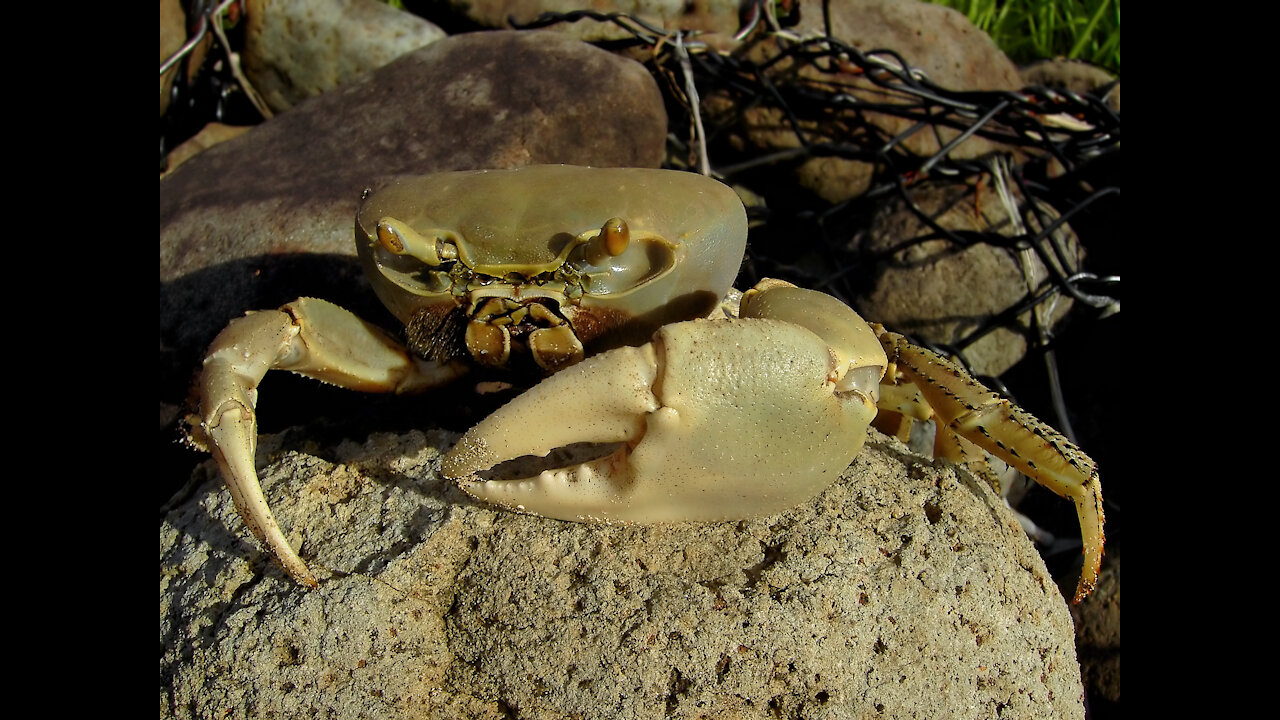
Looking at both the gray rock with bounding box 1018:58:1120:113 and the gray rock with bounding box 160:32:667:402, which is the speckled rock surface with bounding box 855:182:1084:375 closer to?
the gray rock with bounding box 160:32:667:402

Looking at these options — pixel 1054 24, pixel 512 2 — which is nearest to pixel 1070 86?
pixel 1054 24

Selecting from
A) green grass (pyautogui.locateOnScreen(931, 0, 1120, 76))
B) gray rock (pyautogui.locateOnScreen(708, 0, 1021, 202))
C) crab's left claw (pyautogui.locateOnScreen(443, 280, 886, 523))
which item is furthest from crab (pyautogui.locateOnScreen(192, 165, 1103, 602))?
green grass (pyautogui.locateOnScreen(931, 0, 1120, 76))

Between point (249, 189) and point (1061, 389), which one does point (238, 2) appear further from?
point (1061, 389)

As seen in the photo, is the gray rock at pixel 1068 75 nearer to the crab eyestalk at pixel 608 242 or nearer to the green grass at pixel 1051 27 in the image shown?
the green grass at pixel 1051 27

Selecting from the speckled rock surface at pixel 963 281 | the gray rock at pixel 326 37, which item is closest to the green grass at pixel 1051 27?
the speckled rock surface at pixel 963 281

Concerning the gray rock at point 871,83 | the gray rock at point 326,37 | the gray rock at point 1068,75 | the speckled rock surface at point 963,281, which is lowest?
the speckled rock surface at point 963,281
